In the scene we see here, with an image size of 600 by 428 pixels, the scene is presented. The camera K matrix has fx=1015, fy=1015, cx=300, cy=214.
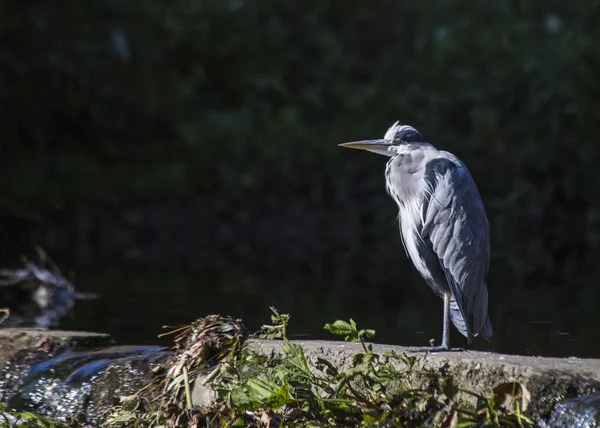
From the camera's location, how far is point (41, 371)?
156 inches

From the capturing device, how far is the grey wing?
3730mm

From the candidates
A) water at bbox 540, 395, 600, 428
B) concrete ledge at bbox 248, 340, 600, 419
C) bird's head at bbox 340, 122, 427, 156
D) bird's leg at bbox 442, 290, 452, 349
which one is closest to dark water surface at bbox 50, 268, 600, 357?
bird's leg at bbox 442, 290, 452, 349

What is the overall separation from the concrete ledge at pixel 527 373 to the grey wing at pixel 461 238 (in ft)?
1.76

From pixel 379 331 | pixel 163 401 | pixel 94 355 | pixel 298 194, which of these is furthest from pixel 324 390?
pixel 298 194

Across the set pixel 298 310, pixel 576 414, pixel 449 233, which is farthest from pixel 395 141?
pixel 298 310

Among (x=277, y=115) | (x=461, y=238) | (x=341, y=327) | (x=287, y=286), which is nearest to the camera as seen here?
(x=341, y=327)

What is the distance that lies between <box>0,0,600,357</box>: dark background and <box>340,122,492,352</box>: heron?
8.19 meters

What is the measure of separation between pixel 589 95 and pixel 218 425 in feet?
50.1

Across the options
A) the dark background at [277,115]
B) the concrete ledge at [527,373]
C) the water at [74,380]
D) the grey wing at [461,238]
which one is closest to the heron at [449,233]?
the grey wing at [461,238]

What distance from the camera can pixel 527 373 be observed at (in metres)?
2.98

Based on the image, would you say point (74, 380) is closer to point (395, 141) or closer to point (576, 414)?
point (395, 141)

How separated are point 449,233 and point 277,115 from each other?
13.7m

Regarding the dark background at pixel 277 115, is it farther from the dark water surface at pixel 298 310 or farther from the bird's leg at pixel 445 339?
the bird's leg at pixel 445 339

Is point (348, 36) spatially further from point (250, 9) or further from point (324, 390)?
point (324, 390)
